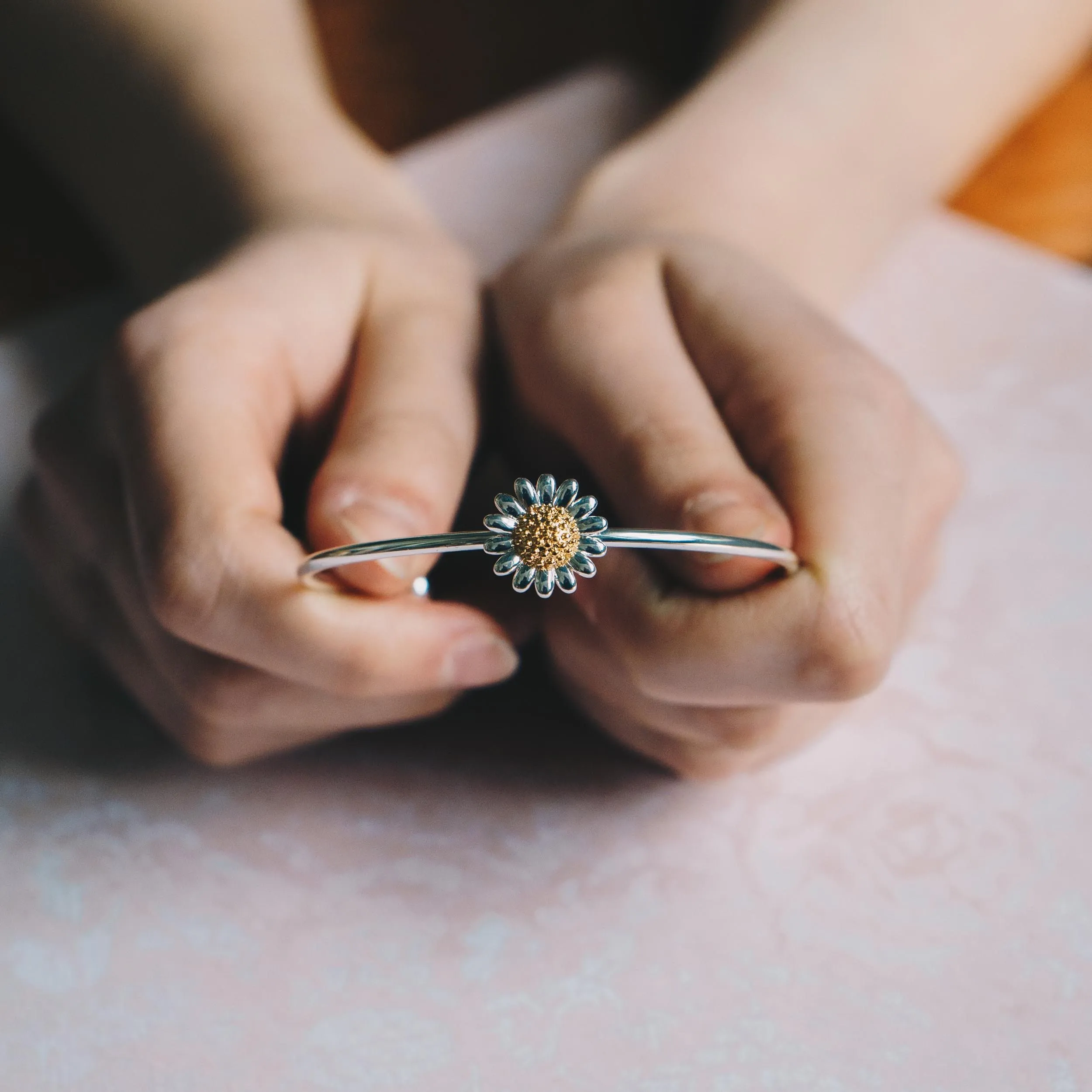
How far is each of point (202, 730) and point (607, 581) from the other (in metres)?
0.20

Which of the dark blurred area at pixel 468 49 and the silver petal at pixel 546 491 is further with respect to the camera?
the dark blurred area at pixel 468 49

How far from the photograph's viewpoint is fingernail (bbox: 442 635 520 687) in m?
0.43

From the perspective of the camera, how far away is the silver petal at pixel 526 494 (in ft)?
1.32

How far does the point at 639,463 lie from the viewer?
1.37 feet

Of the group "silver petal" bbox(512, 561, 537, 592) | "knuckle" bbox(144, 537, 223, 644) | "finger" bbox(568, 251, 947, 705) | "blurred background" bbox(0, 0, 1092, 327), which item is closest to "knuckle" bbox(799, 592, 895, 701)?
"finger" bbox(568, 251, 947, 705)

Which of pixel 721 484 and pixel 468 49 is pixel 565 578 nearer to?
pixel 721 484

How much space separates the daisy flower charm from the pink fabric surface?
143mm

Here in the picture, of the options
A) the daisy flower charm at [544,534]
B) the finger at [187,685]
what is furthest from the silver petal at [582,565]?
the finger at [187,685]

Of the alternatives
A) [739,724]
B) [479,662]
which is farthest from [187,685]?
[739,724]

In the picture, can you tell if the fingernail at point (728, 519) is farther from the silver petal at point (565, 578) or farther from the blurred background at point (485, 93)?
the blurred background at point (485, 93)

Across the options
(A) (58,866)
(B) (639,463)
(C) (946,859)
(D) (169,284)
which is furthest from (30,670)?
(C) (946,859)

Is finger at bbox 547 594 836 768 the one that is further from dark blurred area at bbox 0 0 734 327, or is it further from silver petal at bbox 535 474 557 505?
dark blurred area at bbox 0 0 734 327

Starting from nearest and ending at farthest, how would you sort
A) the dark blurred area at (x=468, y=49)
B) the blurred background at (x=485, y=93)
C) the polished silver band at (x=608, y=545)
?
the polished silver band at (x=608, y=545) < the blurred background at (x=485, y=93) < the dark blurred area at (x=468, y=49)

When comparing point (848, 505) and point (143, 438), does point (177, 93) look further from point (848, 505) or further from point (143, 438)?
point (848, 505)
